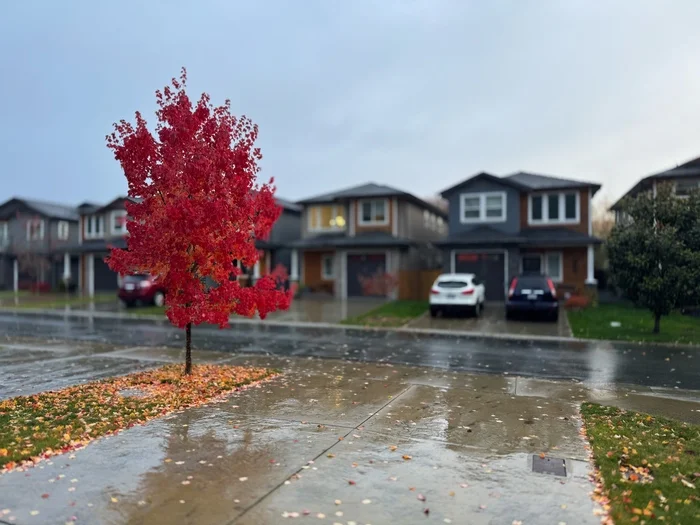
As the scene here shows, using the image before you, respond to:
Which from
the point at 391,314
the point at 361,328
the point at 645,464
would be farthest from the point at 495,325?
the point at 645,464

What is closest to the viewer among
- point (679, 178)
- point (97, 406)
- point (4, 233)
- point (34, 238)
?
point (97, 406)

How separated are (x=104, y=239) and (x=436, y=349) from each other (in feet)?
99.2

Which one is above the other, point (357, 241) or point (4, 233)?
point (4, 233)

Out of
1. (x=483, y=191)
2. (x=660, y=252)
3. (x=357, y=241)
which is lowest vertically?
(x=660, y=252)

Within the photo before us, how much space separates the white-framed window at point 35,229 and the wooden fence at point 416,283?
2736 centimetres

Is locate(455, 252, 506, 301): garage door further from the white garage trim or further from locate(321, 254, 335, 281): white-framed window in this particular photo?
locate(321, 254, 335, 281): white-framed window

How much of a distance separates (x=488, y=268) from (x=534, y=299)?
709 centimetres

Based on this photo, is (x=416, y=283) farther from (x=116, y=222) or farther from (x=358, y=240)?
(x=116, y=222)

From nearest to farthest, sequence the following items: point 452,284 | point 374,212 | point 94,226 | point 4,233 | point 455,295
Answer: point 455,295, point 452,284, point 374,212, point 94,226, point 4,233

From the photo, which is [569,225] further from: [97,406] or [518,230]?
[97,406]

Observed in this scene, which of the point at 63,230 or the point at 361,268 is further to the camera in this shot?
the point at 63,230

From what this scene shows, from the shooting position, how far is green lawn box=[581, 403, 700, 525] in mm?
4363

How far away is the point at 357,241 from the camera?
28453 mm

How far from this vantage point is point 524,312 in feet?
63.5
